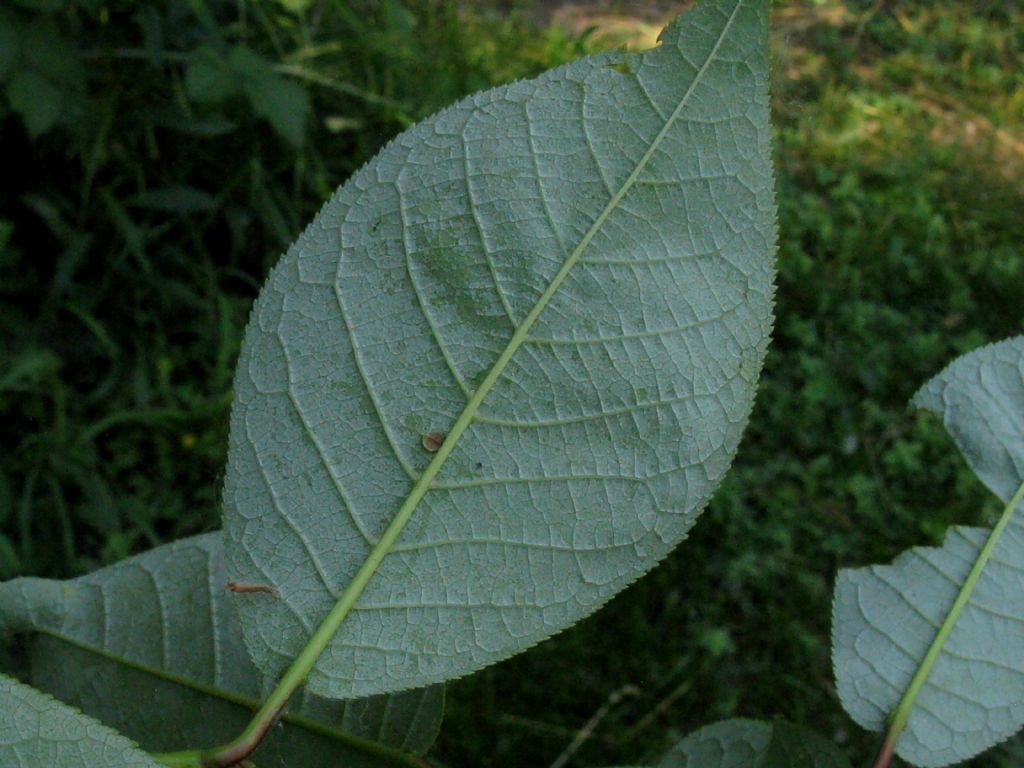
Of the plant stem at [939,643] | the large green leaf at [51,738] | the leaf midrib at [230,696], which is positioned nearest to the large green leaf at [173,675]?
the leaf midrib at [230,696]

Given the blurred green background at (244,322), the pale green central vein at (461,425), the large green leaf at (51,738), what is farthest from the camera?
the blurred green background at (244,322)

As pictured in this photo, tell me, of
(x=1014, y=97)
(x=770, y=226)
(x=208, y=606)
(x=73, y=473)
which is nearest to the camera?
(x=770, y=226)

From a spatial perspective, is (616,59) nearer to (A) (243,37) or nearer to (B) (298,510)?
(B) (298,510)

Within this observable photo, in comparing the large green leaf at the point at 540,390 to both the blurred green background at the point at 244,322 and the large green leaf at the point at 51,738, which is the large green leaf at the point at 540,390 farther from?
the blurred green background at the point at 244,322

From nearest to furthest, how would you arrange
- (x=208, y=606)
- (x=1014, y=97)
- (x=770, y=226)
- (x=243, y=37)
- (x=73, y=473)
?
1. (x=770, y=226)
2. (x=208, y=606)
3. (x=73, y=473)
4. (x=243, y=37)
5. (x=1014, y=97)

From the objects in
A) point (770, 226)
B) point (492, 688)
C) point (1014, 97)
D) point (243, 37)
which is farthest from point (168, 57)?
point (1014, 97)

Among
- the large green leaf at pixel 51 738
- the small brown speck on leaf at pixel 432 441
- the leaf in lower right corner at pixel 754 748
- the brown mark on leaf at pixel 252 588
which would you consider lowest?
the leaf in lower right corner at pixel 754 748
